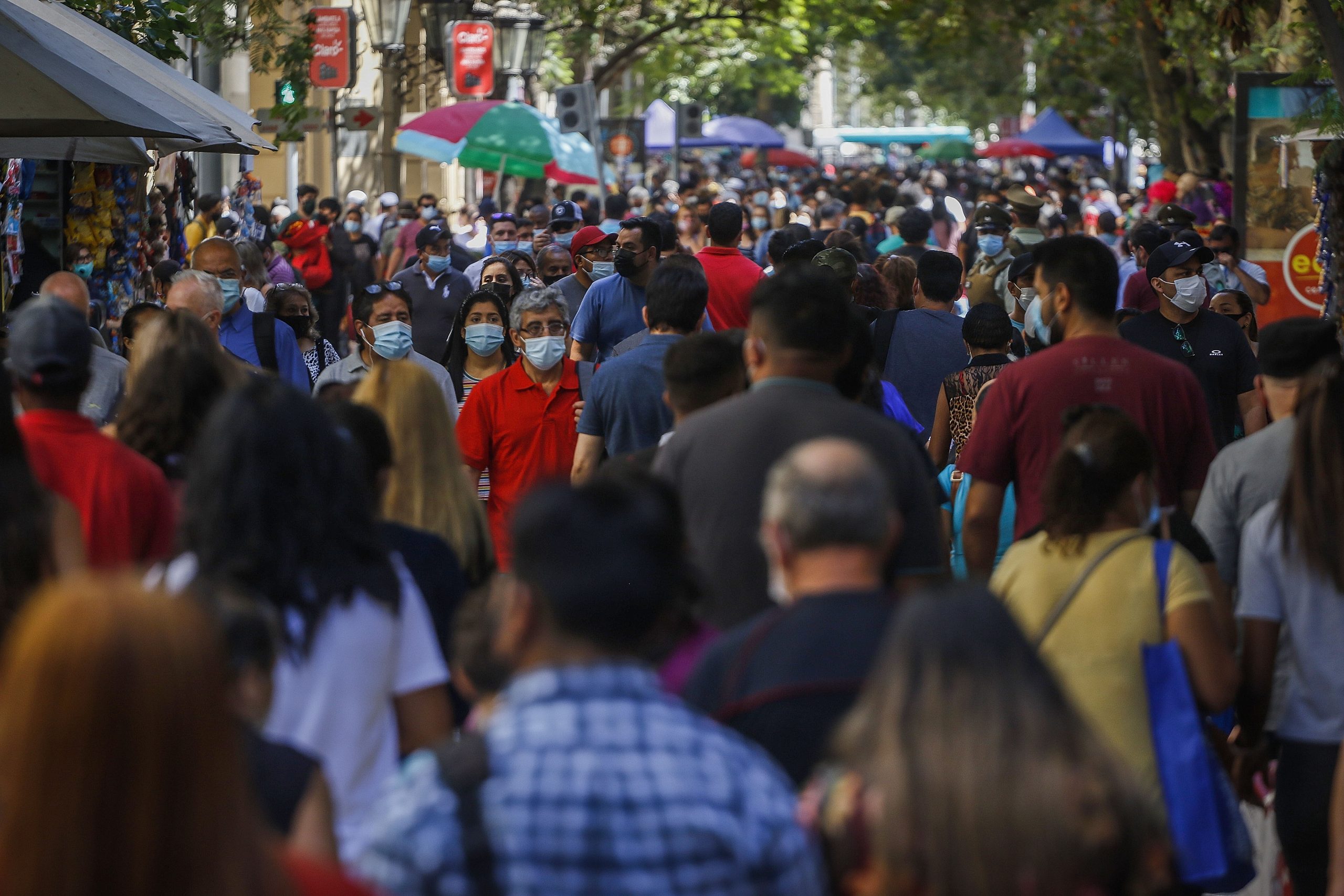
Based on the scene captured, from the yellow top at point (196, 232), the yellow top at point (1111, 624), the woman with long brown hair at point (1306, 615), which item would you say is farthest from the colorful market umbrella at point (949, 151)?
the yellow top at point (1111, 624)

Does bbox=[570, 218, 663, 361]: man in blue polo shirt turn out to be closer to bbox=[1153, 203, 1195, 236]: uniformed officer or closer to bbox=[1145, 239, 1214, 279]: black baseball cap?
bbox=[1145, 239, 1214, 279]: black baseball cap

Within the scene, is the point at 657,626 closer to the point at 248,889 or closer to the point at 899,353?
the point at 248,889

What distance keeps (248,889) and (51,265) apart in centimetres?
1023

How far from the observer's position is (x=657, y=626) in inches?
97.8

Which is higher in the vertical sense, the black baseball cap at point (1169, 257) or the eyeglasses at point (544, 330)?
the black baseball cap at point (1169, 257)

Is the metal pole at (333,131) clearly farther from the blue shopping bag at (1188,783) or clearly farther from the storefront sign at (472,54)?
the blue shopping bag at (1188,783)

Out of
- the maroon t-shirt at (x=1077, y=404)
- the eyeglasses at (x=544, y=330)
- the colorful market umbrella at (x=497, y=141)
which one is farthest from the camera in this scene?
the colorful market umbrella at (x=497, y=141)

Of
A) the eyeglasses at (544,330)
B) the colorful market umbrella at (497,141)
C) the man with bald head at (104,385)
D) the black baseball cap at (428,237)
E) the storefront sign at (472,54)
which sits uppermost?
the storefront sign at (472,54)

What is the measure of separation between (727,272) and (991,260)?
3.26 m

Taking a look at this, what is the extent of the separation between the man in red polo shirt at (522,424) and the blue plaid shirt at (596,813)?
479cm

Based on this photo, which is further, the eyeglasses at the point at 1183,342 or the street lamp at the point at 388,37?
the street lamp at the point at 388,37

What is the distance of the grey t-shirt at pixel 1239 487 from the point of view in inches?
188

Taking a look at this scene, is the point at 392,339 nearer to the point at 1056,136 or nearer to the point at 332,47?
the point at 332,47

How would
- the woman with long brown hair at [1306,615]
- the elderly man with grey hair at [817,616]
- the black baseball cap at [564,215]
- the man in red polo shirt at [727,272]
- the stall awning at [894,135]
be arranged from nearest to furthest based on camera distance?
1. the elderly man with grey hair at [817,616]
2. the woman with long brown hair at [1306,615]
3. the man in red polo shirt at [727,272]
4. the black baseball cap at [564,215]
5. the stall awning at [894,135]
